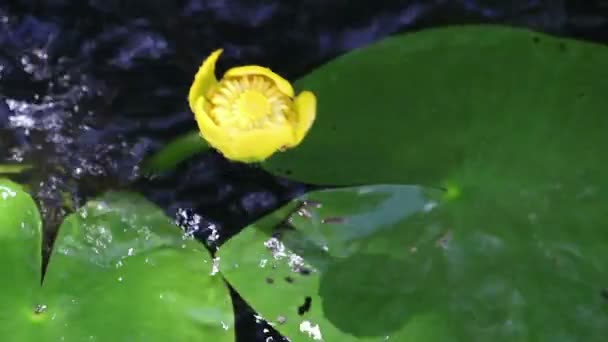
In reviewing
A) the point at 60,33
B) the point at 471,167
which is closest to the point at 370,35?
the point at 471,167

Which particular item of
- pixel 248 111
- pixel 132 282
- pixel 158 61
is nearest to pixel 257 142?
pixel 248 111

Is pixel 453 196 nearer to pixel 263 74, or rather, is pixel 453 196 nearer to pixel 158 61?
pixel 263 74

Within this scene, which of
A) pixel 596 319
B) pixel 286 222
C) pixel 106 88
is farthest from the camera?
pixel 106 88

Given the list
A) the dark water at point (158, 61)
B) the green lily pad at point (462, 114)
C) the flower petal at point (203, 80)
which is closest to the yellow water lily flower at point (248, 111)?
the flower petal at point (203, 80)

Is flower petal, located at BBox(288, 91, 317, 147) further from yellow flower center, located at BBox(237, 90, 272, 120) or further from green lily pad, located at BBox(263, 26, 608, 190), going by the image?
green lily pad, located at BBox(263, 26, 608, 190)

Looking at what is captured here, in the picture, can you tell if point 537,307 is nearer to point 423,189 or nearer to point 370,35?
point 423,189

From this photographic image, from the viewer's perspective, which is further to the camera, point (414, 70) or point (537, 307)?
point (414, 70)

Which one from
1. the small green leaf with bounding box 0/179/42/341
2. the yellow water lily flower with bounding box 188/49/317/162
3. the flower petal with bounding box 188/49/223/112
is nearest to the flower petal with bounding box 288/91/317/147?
the yellow water lily flower with bounding box 188/49/317/162

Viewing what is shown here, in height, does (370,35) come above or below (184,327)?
above
